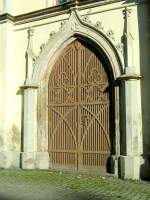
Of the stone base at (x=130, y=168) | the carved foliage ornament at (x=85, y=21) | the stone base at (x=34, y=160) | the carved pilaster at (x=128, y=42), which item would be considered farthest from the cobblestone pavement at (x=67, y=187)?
the carved foliage ornament at (x=85, y=21)

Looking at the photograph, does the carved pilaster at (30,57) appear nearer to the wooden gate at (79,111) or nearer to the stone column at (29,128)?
the stone column at (29,128)

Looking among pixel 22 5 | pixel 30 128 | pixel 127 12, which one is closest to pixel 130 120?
pixel 127 12

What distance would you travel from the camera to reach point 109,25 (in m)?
12.4

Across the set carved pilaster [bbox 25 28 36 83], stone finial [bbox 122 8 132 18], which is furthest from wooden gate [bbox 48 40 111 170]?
stone finial [bbox 122 8 132 18]

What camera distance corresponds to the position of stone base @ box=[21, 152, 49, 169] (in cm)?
1321

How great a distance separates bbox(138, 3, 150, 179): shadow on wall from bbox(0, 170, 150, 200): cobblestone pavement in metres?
0.99

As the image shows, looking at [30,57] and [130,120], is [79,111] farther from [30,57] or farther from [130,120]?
[30,57]

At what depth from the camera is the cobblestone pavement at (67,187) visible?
27.8 ft

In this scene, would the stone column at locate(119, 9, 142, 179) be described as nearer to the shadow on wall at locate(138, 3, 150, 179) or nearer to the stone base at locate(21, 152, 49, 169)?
the shadow on wall at locate(138, 3, 150, 179)

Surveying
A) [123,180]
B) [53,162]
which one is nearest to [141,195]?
[123,180]

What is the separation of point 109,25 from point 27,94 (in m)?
3.68

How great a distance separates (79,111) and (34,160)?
7.54ft

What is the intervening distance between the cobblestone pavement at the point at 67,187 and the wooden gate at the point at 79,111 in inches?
31.5

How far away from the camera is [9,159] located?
13812mm
